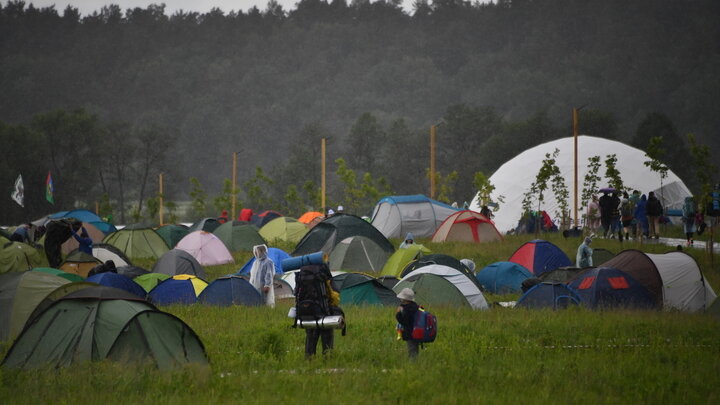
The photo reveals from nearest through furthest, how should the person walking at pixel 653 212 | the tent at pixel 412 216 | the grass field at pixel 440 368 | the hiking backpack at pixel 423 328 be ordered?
the grass field at pixel 440 368, the hiking backpack at pixel 423 328, the person walking at pixel 653 212, the tent at pixel 412 216

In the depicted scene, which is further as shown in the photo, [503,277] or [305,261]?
[503,277]

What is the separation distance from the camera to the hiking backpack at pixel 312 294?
1128 cm

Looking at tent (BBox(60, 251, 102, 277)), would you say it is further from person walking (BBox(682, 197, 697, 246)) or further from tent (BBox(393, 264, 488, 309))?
person walking (BBox(682, 197, 697, 246))

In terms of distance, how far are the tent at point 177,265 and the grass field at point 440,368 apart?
770 centimetres

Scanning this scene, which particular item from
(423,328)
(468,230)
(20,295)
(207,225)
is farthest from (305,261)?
(207,225)

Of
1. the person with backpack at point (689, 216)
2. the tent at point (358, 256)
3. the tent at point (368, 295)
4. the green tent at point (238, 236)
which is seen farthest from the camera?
the green tent at point (238, 236)

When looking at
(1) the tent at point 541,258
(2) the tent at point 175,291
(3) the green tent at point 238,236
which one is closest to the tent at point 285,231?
(3) the green tent at point 238,236

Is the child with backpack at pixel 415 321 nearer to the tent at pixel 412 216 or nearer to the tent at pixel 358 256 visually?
the tent at pixel 358 256

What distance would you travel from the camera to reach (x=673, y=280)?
816 inches

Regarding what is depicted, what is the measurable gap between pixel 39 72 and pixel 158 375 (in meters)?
152

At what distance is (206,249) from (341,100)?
11502 cm

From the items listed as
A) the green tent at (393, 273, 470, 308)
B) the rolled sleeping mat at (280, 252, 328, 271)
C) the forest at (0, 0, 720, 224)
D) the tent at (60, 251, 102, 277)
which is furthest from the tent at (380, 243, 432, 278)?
the forest at (0, 0, 720, 224)

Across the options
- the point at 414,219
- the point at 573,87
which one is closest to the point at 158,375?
the point at 414,219

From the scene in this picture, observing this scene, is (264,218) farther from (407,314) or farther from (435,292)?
(407,314)
